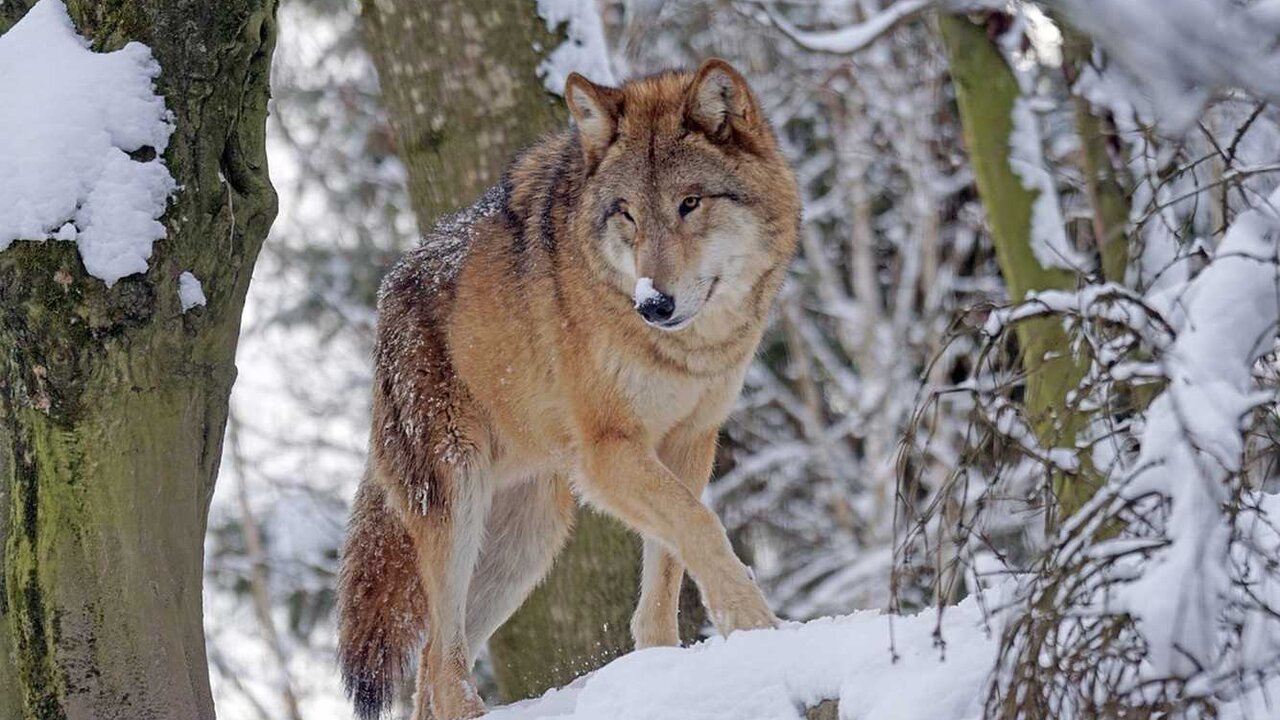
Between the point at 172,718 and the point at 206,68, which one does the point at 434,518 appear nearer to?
the point at 172,718

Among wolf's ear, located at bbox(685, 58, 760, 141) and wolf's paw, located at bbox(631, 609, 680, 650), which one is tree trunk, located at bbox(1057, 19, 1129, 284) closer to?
wolf's ear, located at bbox(685, 58, 760, 141)

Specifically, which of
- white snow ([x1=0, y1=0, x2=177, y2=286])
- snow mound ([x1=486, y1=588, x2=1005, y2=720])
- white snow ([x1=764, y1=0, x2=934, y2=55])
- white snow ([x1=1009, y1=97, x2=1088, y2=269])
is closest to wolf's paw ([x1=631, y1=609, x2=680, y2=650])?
snow mound ([x1=486, y1=588, x2=1005, y2=720])

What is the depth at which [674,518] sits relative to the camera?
498cm

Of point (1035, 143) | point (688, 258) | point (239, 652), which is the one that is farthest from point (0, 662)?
point (239, 652)

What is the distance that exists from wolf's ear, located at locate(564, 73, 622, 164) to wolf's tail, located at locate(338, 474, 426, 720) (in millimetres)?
1494

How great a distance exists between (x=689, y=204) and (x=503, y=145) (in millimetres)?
1735

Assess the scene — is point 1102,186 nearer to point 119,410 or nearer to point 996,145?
point 996,145

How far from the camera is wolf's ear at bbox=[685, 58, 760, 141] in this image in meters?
5.27

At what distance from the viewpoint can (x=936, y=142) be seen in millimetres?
15391

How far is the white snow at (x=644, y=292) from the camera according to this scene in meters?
4.84

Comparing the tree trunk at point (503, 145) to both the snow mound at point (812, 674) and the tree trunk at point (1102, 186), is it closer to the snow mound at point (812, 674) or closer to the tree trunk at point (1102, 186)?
the snow mound at point (812, 674)

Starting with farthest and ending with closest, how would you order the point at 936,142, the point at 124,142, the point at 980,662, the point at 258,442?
the point at 258,442
the point at 936,142
the point at 124,142
the point at 980,662

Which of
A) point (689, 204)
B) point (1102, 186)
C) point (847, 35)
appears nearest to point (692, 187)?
point (689, 204)

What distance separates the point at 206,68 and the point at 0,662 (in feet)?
5.67
